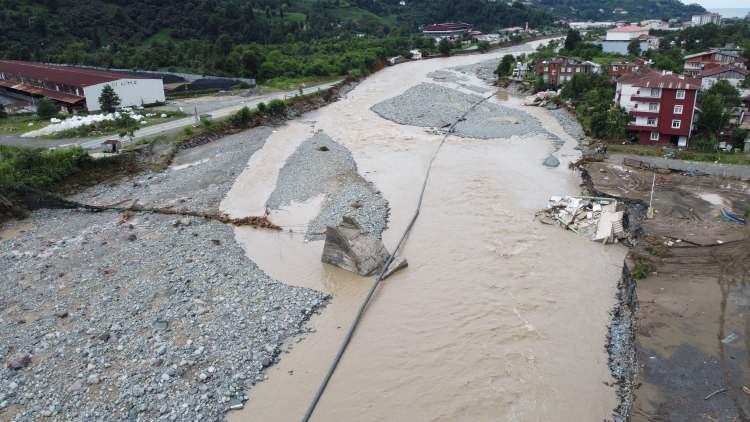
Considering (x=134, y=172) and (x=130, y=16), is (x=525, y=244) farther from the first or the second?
(x=130, y=16)

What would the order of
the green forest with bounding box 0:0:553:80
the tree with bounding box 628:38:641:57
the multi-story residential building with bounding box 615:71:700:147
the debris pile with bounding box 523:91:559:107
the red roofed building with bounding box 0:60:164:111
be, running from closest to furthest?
the multi-story residential building with bounding box 615:71:700:147 < the red roofed building with bounding box 0:60:164:111 < the debris pile with bounding box 523:91:559:107 < the green forest with bounding box 0:0:553:80 < the tree with bounding box 628:38:641:57

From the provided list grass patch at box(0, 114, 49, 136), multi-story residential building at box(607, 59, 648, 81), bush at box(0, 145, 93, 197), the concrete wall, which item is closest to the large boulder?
bush at box(0, 145, 93, 197)

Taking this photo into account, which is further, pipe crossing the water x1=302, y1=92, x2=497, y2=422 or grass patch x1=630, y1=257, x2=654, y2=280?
grass patch x1=630, y1=257, x2=654, y2=280

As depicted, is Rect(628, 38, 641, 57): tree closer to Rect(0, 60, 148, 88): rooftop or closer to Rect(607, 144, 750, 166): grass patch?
Rect(607, 144, 750, 166): grass patch

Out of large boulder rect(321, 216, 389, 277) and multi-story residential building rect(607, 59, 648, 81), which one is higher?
multi-story residential building rect(607, 59, 648, 81)

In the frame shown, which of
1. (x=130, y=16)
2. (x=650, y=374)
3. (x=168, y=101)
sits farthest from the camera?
(x=130, y=16)

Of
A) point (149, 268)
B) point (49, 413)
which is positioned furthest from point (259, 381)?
point (149, 268)

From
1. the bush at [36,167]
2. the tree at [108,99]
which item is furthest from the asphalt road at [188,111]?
the tree at [108,99]
